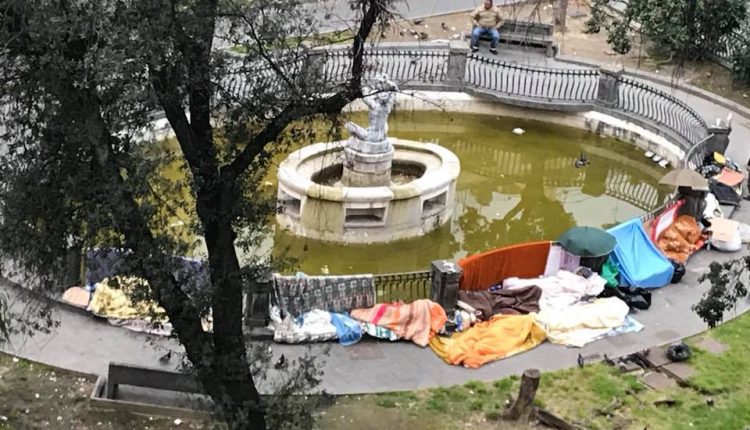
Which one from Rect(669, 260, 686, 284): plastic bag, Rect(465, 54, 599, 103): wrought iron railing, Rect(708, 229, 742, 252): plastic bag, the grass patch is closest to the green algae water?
Rect(465, 54, 599, 103): wrought iron railing

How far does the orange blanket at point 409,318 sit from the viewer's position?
14.0 meters

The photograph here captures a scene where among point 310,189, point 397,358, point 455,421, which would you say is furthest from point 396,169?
point 455,421

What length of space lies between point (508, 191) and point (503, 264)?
15.5 feet

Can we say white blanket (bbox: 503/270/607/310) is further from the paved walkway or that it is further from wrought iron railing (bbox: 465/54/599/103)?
wrought iron railing (bbox: 465/54/599/103)

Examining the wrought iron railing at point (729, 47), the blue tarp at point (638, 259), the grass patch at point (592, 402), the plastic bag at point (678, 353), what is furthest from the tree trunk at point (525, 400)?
the wrought iron railing at point (729, 47)

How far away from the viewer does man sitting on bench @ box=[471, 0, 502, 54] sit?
24.6 meters

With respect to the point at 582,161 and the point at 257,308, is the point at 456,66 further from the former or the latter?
the point at 257,308

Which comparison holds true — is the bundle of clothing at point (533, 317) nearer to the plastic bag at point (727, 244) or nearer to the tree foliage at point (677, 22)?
the plastic bag at point (727, 244)

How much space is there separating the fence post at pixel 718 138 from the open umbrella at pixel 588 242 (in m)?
5.41

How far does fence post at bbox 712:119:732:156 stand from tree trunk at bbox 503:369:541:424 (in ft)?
31.3

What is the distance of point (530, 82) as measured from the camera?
23.1 metres

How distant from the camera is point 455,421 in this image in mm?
12430

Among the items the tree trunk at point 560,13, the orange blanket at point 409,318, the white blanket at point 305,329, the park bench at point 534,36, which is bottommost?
the white blanket at point 305,329

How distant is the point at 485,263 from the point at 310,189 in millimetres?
3182
